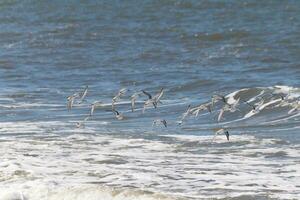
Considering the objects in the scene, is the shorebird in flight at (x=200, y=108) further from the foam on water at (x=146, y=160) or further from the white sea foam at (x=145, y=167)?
the white sea foam at (x=145, y=167)

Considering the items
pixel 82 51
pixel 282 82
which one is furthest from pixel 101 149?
pixel 82 51

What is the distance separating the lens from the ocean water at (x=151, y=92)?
266 inches

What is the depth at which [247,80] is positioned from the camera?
13742 mm

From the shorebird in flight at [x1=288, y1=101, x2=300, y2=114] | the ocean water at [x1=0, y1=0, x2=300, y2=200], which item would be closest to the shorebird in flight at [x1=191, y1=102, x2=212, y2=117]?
the ocean water at [x1=0, y1=0, x2=300, y2=200]

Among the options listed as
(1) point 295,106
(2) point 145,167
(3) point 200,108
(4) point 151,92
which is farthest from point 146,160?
(4) point 151,92

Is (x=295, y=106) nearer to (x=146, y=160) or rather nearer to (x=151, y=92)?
(x=151, y=92)

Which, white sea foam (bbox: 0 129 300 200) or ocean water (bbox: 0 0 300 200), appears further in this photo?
ocean water (bbox: 0 0 300 200)

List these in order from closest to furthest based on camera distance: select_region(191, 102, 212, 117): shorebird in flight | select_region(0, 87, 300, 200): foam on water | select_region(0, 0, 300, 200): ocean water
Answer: select_region(0, 87, 300, 200): foam on water, select_region(0, 0, 300, 200): ocean water, select_region(191, 102, 212, 117): shorebird in flight

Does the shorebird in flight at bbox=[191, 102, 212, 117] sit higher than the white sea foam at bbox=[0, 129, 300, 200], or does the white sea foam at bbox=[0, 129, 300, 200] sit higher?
the shorebird in flight at bbox=[191, 102, 212, 117]

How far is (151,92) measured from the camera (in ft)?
43.4

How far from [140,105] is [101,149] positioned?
322 cm

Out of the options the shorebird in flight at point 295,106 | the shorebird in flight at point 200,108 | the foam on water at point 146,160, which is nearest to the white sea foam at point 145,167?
the foam on water at point 146,160

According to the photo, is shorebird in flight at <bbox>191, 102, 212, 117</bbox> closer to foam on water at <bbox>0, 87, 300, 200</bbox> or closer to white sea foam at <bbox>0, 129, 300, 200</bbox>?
foam on water at <bbox>0, 87, 300, 200</bbox>

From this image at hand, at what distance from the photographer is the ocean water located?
6758mm
